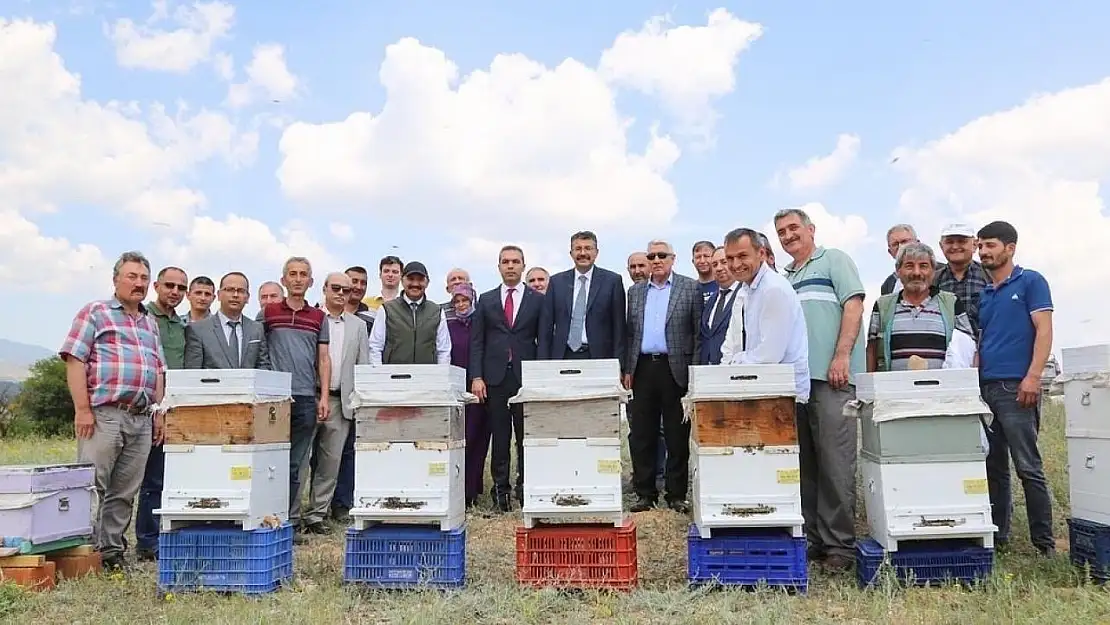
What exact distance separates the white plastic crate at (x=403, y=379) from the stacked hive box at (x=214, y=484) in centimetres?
77

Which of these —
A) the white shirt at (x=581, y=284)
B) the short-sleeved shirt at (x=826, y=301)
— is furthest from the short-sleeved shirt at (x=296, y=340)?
the short-sleeved shirt at (x=826, y=301)

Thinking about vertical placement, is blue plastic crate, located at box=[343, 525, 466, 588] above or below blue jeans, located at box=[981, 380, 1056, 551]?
below

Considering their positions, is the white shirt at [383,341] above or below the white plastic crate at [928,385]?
above

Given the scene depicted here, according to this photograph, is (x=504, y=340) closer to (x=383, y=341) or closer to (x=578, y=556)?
(x=383, y=341)

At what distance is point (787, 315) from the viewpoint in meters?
5.52

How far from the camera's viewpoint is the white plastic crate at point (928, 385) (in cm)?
528

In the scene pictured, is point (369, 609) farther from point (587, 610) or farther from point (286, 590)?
point (587, 610)

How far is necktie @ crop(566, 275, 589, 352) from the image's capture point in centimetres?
806

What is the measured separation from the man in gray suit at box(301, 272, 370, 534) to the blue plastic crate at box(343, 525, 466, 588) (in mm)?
→ 2260

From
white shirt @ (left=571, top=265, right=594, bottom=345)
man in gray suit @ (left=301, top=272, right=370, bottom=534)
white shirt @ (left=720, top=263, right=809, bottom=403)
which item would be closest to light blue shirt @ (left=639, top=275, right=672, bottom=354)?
white shirt @ (left=571, top=265, right=594, bottom=345)

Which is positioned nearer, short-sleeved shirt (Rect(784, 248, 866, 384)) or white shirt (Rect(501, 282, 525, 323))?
short-sleeved shirt (Rect(784, 248, 866, 384))

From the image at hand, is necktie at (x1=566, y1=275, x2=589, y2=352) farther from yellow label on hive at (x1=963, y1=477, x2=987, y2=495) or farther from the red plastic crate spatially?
yellow label on hive at (x1=963, y1=477, x2=987, y2=495)

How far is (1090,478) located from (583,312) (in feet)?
14.1

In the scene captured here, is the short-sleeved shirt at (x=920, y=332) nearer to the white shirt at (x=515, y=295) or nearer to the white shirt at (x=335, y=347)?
the white shirt at (x=515, y=295)
